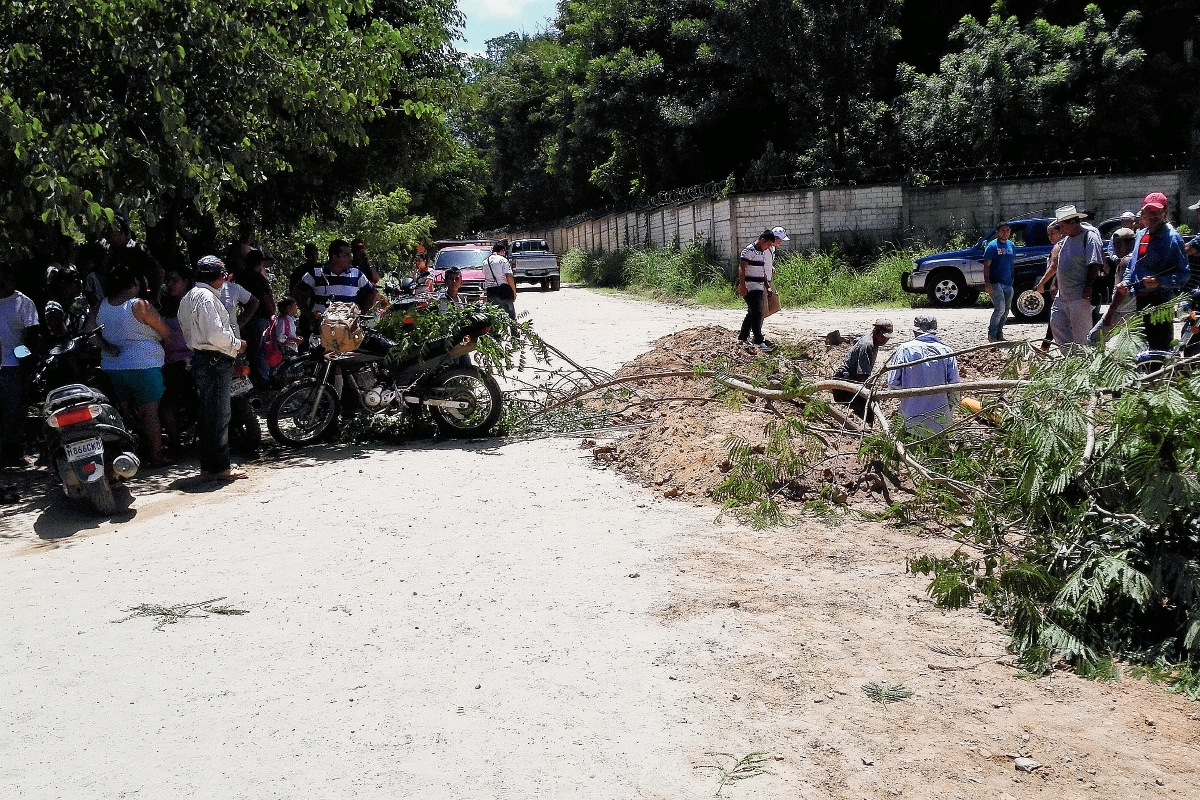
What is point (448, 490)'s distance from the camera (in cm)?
786

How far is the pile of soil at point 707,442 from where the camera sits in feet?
23.6

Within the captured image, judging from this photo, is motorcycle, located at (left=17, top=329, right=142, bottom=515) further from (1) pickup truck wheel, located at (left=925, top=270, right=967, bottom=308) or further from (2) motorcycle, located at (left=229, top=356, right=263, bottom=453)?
(1) pickup truck wheel, located at (left=925, top=270, right=967, bottom=308)

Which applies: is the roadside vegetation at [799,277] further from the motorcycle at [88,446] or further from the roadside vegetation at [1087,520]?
the motorcycle at [88,446]

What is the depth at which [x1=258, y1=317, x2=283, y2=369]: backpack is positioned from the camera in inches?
458

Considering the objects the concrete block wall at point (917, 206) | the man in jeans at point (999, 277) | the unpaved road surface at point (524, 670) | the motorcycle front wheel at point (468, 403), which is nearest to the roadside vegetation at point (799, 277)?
the concrete block wall at point (917, 206)

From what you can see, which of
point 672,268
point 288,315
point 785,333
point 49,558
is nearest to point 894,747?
point 49,558

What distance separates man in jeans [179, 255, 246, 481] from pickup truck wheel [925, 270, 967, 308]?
1563 centimetres

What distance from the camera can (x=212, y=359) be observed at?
27.8ft

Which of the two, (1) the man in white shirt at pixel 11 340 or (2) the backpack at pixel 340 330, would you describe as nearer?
(1) the man in white shirt at pixel 11 340

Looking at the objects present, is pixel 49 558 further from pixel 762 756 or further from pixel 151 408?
pixel 762 756

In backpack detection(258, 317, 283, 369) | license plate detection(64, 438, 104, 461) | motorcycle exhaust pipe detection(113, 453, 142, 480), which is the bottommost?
motorcycle exhaust pipe detection(113, 453, 142, 480)

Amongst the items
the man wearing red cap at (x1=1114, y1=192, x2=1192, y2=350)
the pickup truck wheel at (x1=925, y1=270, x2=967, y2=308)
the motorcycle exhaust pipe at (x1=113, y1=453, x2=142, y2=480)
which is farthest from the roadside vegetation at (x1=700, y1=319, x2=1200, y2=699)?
the pickup truck wheel at (x1=925, y1=270, x2=967, y2=308)

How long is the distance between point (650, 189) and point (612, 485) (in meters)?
34.6

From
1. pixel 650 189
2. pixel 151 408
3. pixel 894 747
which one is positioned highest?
pixel 650 189
